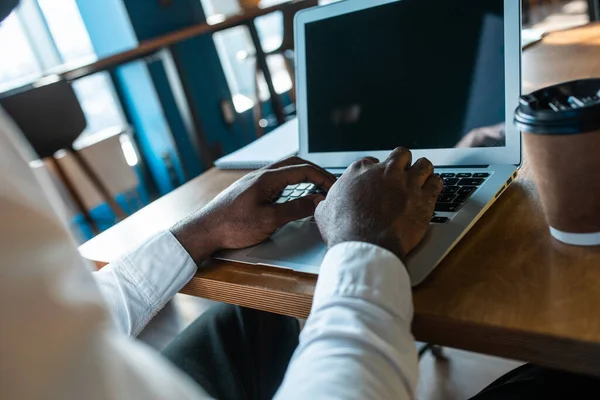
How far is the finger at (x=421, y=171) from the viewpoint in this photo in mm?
627

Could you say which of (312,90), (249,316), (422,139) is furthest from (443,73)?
(249,316)

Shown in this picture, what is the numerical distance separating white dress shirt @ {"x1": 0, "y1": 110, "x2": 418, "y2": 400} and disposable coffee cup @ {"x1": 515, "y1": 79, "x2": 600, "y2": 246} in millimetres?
162

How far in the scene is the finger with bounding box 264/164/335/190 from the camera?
0.77m

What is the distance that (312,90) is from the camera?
3.09 feet

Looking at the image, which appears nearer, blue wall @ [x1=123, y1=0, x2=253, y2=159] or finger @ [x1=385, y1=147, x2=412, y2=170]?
finger @ [x1=385, y1=147, x2=412, y2=170]

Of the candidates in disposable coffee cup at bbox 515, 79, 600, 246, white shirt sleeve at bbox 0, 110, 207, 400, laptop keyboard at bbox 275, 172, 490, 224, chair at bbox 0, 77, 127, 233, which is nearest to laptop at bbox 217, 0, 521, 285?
laptop keyboard at bbox 275, 172, 490, 224

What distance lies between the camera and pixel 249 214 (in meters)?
0.74

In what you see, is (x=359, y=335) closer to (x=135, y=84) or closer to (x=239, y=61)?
(x=135, y=84)

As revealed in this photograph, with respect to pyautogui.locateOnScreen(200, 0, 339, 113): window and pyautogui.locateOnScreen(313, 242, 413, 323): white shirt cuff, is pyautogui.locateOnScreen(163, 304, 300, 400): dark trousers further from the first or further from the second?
pyautogui.locateOnScreen(200, 0, 339, 113): window

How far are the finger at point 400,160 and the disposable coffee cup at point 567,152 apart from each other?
155 mm

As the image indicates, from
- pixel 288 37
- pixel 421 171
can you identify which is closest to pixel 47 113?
pixel 288 37

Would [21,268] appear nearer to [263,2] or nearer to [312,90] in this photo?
[312,90]

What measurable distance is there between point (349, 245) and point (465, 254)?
135 millimetres

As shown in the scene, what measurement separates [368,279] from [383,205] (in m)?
0.11
